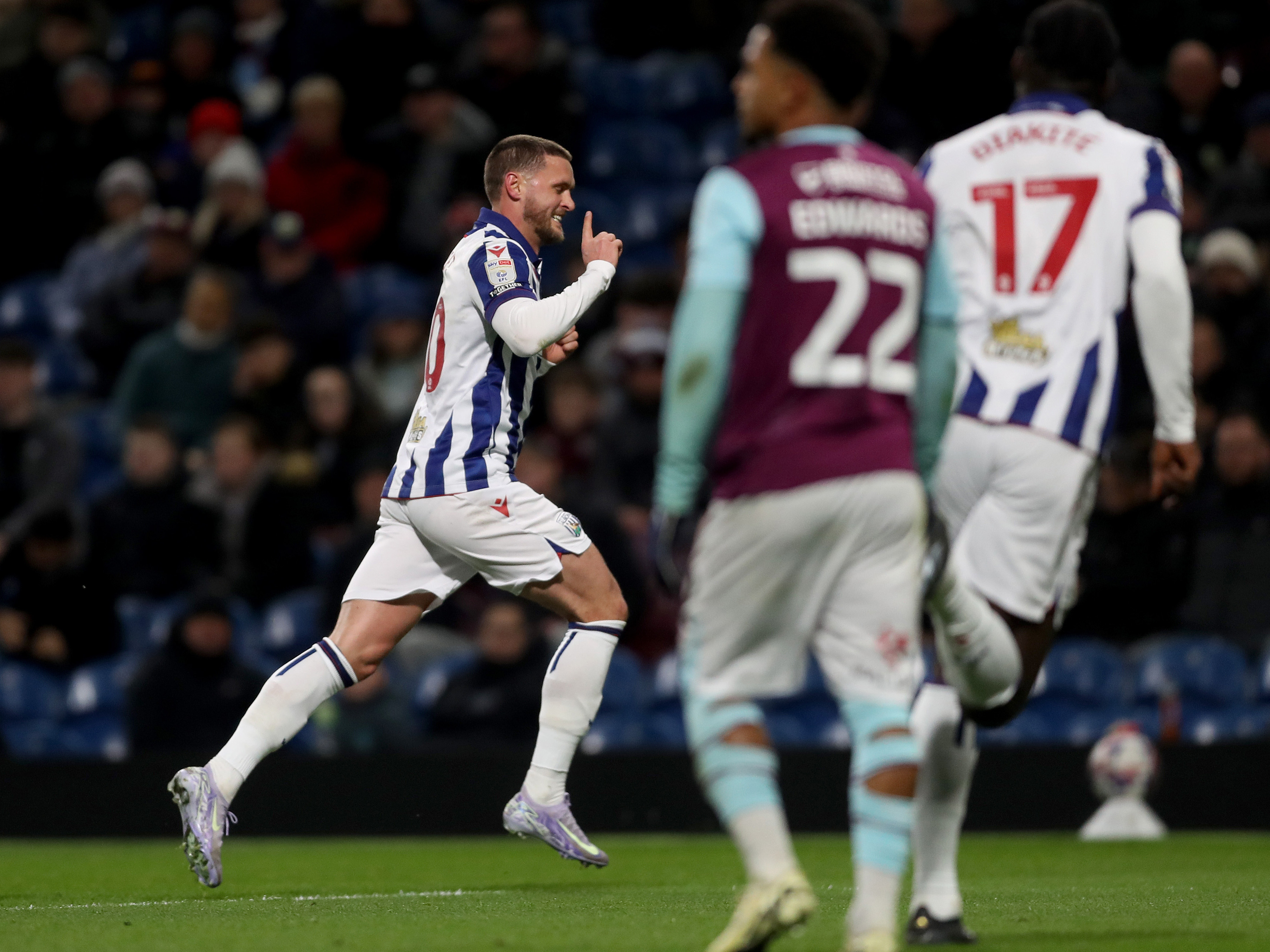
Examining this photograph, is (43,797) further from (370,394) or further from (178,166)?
(178,166)

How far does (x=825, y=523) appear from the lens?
4.13m

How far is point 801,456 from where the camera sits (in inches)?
163

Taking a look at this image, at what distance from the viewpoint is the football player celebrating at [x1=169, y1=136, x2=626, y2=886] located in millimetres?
6473

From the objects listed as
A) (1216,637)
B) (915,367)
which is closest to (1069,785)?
(1216,637)

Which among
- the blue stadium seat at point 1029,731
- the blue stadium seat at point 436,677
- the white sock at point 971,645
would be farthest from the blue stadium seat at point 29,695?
the white sock at point 971,645

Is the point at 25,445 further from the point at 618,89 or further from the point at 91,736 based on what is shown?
the point at 618,89

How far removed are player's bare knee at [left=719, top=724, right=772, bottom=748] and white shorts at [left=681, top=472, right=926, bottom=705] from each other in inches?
2.7

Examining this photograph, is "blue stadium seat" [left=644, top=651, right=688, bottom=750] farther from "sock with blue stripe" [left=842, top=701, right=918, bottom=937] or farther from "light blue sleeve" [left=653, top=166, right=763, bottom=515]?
"light blue sleeve" [left=653, top=166, right=763, bottom=515]

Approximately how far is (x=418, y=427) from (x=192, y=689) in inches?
182

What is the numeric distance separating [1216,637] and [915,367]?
6672mm

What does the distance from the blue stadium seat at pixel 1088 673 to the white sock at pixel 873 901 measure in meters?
6.57

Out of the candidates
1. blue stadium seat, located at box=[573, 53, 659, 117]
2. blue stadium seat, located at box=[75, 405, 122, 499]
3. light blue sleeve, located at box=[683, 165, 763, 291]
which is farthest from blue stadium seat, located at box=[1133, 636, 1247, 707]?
light blue sleeve, located at box=[683, 165, 763, 291]

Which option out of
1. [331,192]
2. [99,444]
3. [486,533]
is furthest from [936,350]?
[331,192]

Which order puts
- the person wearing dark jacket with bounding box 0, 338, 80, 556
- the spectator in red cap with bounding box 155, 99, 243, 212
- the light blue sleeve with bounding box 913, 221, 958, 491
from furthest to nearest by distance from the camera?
the spectator in red cap with bounding box 155, 99, 243, 212, the person wearing dark jacket with bounding box 0, 338, 80, 556, the light blue sleeve with bounding box 913, 221, 958, 491
